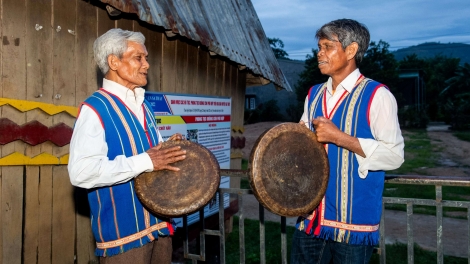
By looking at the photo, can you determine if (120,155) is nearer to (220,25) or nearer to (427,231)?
(220,25)

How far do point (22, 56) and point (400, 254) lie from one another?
5418 millimetres

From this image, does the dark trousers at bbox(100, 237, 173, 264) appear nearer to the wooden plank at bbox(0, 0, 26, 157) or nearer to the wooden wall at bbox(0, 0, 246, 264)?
the wooden wall at bbox(0, 0, 246, 264)

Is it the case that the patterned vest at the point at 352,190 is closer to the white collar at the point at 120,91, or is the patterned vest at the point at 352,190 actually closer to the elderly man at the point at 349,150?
the elderly man at the point at 349,150

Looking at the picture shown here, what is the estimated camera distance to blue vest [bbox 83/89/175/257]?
7.23 feet

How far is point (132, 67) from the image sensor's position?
7.79 ft

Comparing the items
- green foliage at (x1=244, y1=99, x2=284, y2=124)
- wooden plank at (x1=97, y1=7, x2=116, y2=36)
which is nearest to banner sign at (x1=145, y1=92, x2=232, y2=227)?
wooden plank at (x1=97, y1=7, x2=116, y2=36)

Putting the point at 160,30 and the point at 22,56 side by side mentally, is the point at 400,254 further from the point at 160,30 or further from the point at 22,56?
the point at 22,56

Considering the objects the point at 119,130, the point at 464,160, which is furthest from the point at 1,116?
the point at 464,160

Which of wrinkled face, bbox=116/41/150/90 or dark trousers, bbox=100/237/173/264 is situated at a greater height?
wrinkled face, bbox=116/41/150/90

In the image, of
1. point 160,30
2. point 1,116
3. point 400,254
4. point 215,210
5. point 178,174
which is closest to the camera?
point 178,174

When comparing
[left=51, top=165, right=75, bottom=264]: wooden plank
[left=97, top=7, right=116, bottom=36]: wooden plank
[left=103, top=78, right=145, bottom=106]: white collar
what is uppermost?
[left=97, top=7, right=116, bottom=36]: wooden plank

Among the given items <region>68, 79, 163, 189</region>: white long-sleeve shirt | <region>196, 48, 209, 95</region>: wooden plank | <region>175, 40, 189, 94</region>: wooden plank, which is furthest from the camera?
<region>196, 48, 209, 95</region>: wooden plank

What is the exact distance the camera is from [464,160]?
54.3 feet

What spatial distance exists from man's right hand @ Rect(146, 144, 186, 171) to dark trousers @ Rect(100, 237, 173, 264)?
Answer: 1.33 ft
